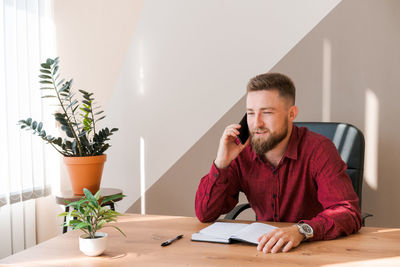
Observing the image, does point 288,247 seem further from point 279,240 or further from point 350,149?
point 350,149

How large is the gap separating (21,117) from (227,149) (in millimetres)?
1693

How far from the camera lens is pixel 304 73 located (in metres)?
2.88

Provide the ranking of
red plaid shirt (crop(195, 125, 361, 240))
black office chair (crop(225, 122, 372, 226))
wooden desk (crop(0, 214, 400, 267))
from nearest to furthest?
wooden desk (crop(0, 214, 400, 267)) → red plaid shirt (crop(195, 125, 361, 240)) → black office chair (crop(225, 122, 372, 226))

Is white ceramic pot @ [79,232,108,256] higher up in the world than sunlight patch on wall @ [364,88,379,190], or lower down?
lower down

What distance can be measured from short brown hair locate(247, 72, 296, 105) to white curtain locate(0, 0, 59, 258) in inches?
68.6

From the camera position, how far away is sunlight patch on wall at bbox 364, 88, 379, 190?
2732 mm

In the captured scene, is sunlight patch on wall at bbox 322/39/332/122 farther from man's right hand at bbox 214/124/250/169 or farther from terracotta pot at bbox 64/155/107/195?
terracotta pot at bbox 64/155/107/195

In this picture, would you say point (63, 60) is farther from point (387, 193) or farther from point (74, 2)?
point (387, 193)

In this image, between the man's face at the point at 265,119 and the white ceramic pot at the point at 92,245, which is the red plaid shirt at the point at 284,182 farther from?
the white ceramic pot at the point at 92,245

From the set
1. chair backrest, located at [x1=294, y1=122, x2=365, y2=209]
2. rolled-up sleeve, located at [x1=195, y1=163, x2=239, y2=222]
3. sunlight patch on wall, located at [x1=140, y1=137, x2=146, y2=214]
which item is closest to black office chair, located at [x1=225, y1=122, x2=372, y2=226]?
chair backrest, located at [x1=294, y1=122, x2=365, y2=209]

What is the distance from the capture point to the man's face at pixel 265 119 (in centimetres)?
193

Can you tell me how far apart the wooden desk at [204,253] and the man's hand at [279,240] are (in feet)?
0.08

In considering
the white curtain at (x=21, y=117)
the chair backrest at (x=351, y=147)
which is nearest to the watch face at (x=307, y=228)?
the chair backrest at (x=351, y=147)

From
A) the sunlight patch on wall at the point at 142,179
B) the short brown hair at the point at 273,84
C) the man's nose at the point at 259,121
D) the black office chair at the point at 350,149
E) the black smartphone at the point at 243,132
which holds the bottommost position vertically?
the sunlight patch on wall at the point at 142,179
